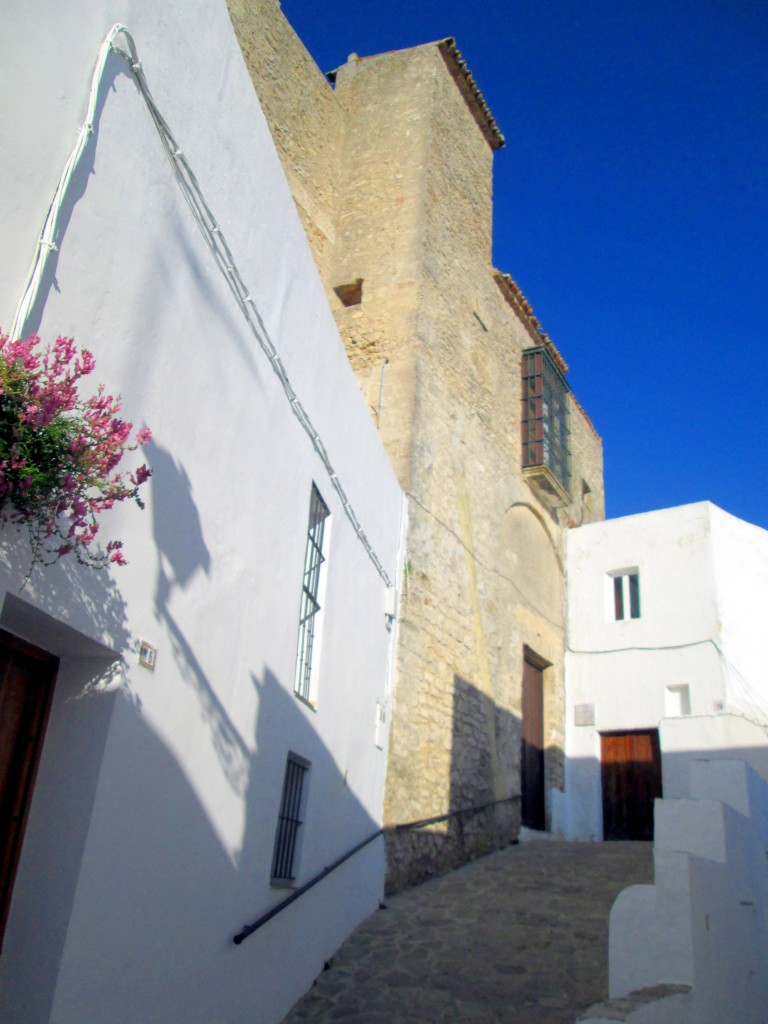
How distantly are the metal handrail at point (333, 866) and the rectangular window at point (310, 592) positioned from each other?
1.35 metres

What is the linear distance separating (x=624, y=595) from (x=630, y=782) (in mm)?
3189

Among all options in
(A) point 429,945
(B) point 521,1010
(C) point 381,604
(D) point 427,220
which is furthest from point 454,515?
(B) point 521,1010

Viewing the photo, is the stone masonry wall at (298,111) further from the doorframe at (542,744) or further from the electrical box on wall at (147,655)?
the electrical box on wall at (147,655)

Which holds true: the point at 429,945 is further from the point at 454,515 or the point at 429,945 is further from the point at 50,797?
the point at 454,515

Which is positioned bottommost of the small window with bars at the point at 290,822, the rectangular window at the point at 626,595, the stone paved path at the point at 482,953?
the stone paved path at the point at 482,953

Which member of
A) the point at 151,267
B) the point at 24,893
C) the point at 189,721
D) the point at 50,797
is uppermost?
the point at 151,267

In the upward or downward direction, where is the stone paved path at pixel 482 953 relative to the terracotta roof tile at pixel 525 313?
downward

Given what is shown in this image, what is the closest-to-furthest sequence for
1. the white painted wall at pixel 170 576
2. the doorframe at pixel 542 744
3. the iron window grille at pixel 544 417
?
the white painted wall at pixel 170 576 → the doorframe at pixel 542 744 → the iron window grille at pixel 544 417

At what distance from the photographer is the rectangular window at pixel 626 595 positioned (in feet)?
51.7

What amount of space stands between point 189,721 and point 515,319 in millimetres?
13274

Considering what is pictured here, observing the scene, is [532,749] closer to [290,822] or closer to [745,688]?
[745,688]

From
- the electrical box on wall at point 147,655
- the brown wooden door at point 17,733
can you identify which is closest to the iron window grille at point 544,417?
the electrical box on wall at point 147,655

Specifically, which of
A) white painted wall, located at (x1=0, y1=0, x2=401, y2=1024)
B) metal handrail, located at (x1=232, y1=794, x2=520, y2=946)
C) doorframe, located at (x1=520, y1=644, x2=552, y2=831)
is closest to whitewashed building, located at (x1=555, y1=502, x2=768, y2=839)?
doorframe, located at (x1=520, y1=644, x2=552, y2=831)

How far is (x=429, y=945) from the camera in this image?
7734 millimetres
